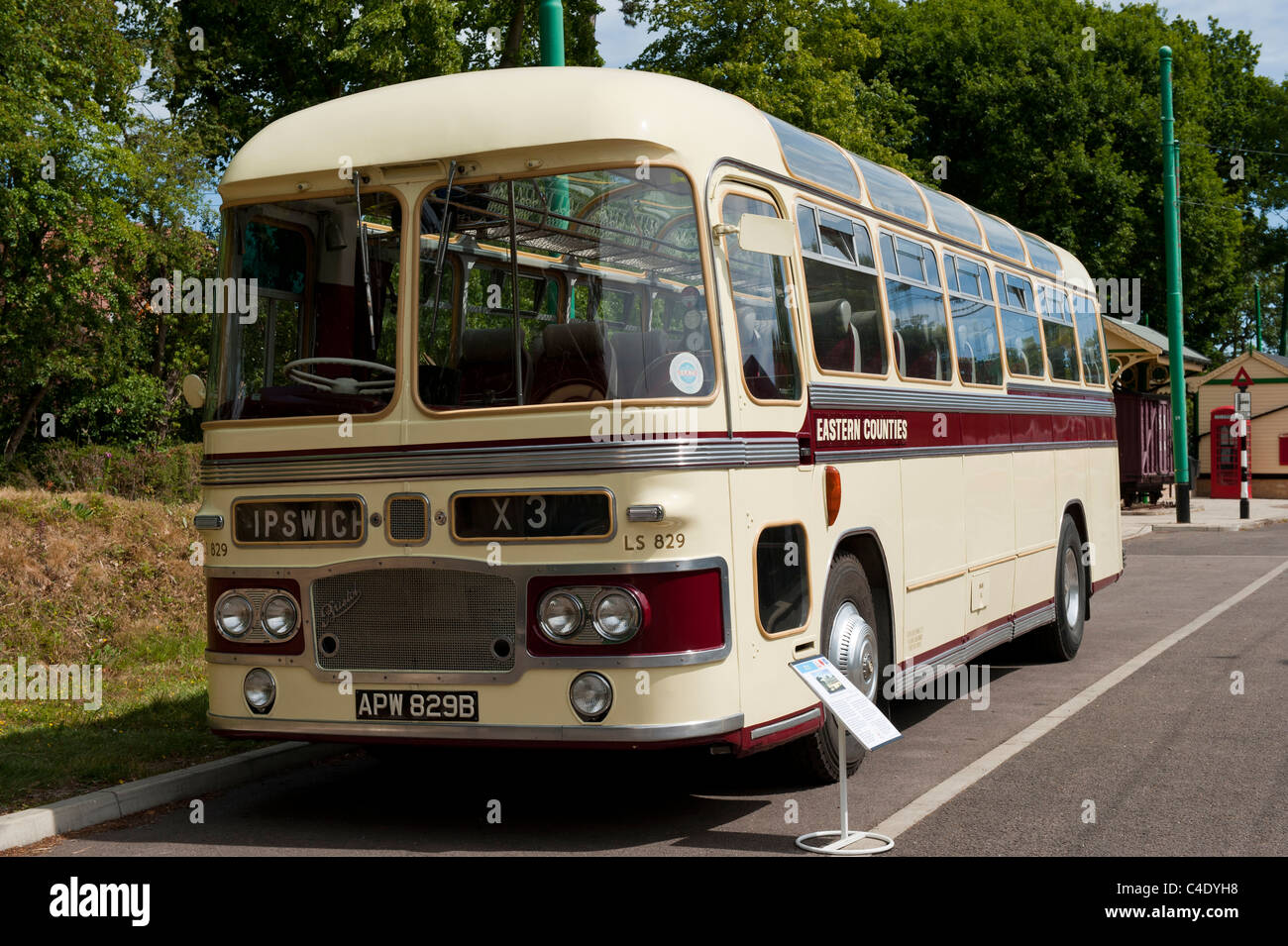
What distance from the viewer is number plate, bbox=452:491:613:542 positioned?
606 centimetres

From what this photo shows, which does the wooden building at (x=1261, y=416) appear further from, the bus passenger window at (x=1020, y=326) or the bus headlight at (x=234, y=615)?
the bus headlight at (x=234, y=615)

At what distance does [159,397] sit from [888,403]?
21210 mm

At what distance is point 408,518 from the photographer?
6.34 m

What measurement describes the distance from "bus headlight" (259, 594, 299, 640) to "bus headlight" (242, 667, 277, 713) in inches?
7.8

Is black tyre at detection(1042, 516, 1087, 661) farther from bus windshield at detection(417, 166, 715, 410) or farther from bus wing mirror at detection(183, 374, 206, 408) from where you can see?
bus wing mirror at detection(183, 374, 206, 408)

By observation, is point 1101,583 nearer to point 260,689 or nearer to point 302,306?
point 302,306

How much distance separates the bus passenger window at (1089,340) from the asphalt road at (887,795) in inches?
146

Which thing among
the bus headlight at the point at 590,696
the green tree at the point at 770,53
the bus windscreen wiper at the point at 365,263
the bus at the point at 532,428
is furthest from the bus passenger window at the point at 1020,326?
the green tree at the point at 770,53

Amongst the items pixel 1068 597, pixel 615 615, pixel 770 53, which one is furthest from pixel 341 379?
pixel 770 53

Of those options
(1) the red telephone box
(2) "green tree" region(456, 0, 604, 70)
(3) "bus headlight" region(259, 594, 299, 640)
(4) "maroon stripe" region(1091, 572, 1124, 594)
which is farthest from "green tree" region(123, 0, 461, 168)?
(1) the red telephone box

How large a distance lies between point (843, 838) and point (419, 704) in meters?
1.87

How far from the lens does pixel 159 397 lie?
26.7 meters

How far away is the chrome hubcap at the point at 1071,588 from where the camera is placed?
11953 millimetres
